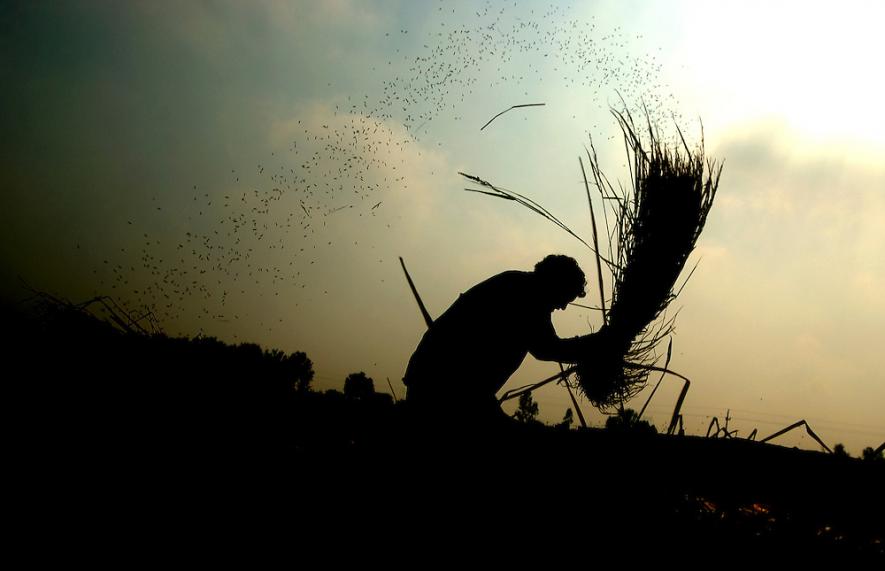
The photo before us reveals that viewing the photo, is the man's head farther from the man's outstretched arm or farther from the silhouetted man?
the man's outstretched arm

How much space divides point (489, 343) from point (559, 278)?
0.44 meters

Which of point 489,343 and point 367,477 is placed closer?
point 367,477

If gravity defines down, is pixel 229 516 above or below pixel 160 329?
below

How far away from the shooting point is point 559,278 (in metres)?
2.19

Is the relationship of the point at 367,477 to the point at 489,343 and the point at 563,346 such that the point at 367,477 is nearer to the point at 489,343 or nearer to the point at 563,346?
the point at 489,343

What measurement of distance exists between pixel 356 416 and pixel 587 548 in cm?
101

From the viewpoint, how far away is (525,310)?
212cm

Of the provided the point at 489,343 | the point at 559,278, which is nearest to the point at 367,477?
the point at 489,343

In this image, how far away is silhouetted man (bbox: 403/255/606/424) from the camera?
204 centimetres

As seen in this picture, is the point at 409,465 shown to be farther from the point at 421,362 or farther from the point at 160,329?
the point at 160,329

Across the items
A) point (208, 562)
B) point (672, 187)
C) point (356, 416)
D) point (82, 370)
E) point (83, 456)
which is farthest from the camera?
point (672, 187)

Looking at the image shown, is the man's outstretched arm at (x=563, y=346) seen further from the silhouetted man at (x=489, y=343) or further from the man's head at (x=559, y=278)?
the man's head at (x=559, y=278)

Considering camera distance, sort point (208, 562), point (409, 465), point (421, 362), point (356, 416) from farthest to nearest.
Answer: point (421, 362) → point (356, 416) → point (409, 465) → point (208, 562)

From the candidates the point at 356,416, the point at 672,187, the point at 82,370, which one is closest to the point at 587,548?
the point at 356,416
